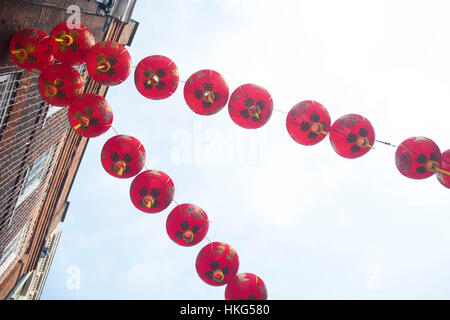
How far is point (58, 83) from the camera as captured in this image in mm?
4633

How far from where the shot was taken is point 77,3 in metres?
6.82

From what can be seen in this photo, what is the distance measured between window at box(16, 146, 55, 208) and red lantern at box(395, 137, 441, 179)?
917cm

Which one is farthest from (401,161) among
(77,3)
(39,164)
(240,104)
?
(39,164)

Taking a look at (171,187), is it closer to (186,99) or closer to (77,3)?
(186,99)

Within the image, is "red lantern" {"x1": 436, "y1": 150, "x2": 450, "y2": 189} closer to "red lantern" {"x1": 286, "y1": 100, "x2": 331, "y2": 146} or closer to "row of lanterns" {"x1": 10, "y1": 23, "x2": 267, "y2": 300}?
"red lantern" {"x1": 286, "y1": 100, "x2": 331, "y2": 146}

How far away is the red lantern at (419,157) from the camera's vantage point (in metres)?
4.45

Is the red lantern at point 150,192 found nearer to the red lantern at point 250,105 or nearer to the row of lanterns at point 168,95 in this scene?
the row of lanterns at point 168,95

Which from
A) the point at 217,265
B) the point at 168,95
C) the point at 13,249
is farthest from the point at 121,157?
the point at 13,249

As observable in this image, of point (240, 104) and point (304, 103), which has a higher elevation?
point (304, 103)

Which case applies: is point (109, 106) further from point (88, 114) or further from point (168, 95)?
point (168, 95)

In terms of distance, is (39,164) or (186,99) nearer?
(186,99)

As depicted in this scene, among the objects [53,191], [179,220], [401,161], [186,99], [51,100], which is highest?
[401,161]

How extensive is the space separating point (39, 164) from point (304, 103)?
8526 mm
